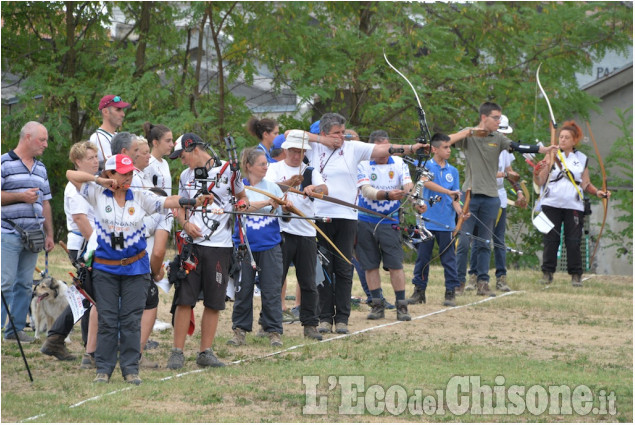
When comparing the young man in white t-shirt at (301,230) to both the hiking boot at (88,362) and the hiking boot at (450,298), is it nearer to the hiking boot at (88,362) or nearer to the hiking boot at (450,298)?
the hiking boot at (88,362)

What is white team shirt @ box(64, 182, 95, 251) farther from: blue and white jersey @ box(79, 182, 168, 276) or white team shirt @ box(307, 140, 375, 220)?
white team shirt @ box(307, 140, 375, 220)

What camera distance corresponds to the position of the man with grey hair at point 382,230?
9977 mm

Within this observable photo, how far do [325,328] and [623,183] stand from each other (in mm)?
16013

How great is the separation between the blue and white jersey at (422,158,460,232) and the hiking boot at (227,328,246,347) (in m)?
3.19

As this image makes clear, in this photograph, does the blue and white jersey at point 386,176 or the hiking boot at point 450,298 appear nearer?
the blue and white jersey at point 386,176

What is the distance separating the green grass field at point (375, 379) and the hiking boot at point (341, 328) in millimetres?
174

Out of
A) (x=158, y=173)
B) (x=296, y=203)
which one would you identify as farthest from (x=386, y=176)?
(x=158, y=173)

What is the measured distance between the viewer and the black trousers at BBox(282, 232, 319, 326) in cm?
894

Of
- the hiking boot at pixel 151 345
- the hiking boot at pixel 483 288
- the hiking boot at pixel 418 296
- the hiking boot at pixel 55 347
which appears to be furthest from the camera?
the hiking boot at pixel 483 288

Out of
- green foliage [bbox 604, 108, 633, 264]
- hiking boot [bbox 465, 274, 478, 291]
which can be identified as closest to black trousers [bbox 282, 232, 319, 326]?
hiking boot [bbox 465, 274, 478, 291]

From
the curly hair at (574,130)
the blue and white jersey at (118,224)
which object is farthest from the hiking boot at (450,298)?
the blue and white jersey at (118,224)

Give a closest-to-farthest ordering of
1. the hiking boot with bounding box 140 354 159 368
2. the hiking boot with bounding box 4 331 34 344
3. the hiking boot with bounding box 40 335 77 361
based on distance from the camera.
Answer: the hiking boot with bounding box 140 354 159 368
the hiking boot with bounding box 40 335 77 361
the hiking boot with bounding box 4 331 34 344

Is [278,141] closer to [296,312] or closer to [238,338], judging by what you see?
[296,312]

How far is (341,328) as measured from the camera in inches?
366
